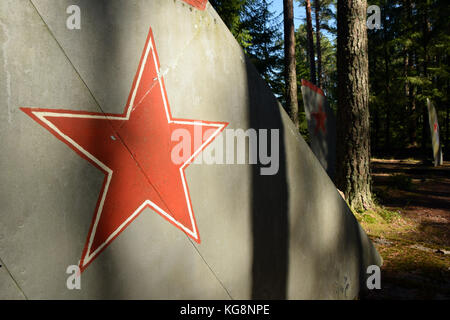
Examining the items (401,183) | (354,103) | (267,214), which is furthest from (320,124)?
(267,214)

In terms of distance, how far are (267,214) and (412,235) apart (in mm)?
3757

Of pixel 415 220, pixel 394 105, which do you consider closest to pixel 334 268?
pixel 415 220

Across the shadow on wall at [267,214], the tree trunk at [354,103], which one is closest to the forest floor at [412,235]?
the tree trunk at [354,103]

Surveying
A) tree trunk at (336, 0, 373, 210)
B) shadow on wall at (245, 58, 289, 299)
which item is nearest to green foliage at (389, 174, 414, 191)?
tree trunk at (336, 0, 373, 210)

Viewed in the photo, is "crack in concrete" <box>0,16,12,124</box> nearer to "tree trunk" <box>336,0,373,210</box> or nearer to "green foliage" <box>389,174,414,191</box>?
"tree trunk" <box>336,0,373,210</box>

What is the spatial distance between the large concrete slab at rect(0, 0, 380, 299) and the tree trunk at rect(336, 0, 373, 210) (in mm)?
3285

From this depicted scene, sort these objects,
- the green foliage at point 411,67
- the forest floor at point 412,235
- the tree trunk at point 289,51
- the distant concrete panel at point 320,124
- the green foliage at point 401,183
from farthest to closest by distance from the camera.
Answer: the green foliage at point 411,67 → the tree trunk at point 289,51 → the green foliage at point 401,183 → the distant concrete panel at point 320,124 → the forest floor at point 412,235

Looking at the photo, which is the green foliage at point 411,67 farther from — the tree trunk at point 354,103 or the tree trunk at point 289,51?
the tree trunk at point 354,103

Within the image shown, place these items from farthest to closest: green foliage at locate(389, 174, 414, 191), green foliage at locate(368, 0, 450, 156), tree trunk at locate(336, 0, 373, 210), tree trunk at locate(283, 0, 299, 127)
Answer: green foliage at locate(368, 0, 450, 156), tree trunk at locate(283, 0, 299, 127), green foliage at locate(389, 174, 414, 191), tree trunk at locate(336, 0, 373, 210)

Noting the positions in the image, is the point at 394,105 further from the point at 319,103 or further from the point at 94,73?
the point at 94,73

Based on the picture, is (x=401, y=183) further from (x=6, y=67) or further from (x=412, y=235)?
(x=6, y=67)

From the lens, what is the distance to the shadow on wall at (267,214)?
74.7 inches

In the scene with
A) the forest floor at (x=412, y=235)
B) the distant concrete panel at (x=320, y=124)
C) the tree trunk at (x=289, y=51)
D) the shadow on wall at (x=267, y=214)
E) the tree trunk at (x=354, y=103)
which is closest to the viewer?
the shadow on wall at (x=267, y=214)

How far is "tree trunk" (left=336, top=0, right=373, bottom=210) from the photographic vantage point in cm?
537
